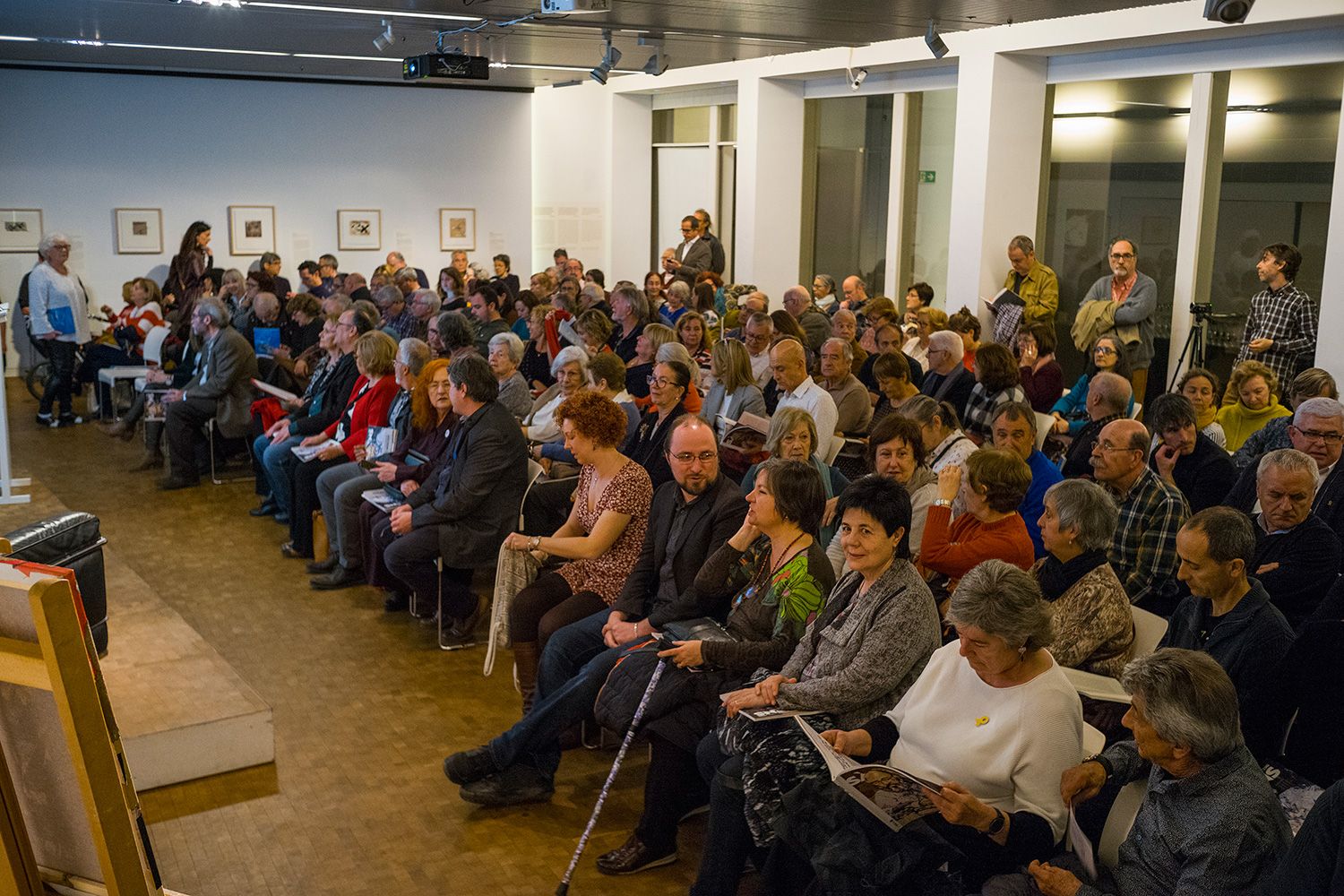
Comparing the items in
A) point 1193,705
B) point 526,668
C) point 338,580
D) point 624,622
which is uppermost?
point 1193,705

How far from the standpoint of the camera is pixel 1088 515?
3.94m

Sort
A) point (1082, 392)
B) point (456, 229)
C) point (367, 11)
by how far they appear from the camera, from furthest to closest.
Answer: point (456, 229)
point (367, 11)
point (1082, 392)

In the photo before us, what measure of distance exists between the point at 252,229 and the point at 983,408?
38.7 ft

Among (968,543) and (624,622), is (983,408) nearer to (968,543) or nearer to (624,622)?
(968,543)

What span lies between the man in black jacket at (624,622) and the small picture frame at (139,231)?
1238 centimetres

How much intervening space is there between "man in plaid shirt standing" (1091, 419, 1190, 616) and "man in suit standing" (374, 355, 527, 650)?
2708 millimetres

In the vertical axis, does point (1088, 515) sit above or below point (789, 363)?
below

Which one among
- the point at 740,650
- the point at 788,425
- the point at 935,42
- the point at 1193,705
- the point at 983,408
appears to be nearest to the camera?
the point at 1193,705

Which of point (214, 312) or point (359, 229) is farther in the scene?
point (359, 229)

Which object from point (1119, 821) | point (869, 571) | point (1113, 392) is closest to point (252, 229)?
point (1113, 392)

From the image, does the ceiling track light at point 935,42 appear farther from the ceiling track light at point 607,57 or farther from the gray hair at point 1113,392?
the gray hair at point 1113,392

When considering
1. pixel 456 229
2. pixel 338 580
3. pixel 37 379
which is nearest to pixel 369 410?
pixel 338 580

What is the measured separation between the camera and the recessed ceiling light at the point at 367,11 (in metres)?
8.59

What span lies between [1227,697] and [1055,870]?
60 centimetres
